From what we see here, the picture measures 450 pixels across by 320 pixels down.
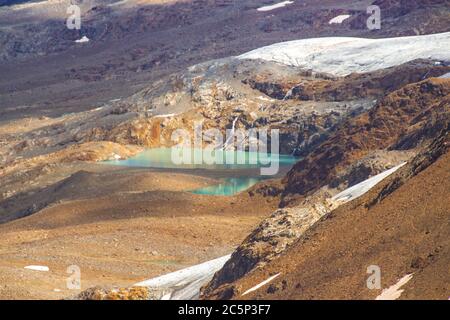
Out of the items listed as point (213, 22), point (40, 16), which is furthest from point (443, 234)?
point (40, 16)

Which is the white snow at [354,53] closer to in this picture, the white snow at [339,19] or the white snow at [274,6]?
the white snow at [339,19]

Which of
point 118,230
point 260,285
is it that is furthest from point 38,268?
point 260,285

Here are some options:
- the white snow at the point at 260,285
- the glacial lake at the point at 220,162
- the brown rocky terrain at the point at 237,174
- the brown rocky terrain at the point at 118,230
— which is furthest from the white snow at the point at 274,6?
the white snow at the point at 260,285

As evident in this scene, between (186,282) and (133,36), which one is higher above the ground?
(186,282)

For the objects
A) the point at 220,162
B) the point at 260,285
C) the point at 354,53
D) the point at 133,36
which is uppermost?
the point at 260,285

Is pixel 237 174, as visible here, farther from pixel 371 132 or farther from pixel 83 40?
pixel 83 40

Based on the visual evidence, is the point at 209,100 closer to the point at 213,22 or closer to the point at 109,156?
the point at 109,156

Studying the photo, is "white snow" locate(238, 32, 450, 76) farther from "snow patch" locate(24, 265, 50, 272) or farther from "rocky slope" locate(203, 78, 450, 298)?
"snow patch" locate(24, 265, 50, 272)
